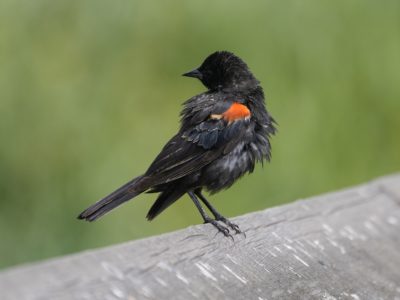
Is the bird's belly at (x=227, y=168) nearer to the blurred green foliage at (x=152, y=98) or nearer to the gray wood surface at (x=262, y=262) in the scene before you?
the blurred green foliage at (x=152, y=98)

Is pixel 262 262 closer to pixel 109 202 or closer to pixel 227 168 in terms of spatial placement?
pixel 109 202

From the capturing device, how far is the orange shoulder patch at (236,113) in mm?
3729

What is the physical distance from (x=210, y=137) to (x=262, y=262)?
1543 mm

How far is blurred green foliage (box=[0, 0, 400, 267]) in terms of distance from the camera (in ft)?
12.6

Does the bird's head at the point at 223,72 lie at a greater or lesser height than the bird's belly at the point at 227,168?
greater

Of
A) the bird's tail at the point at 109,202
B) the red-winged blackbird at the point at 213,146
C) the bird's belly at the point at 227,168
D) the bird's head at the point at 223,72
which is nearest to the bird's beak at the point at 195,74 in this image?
the bird's head at the point at 223,72

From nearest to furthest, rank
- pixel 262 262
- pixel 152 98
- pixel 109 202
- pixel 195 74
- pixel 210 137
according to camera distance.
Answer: pixel 262 262, pixel 109 202, pixel 210 137, pixel 195 74, pixel 152 98

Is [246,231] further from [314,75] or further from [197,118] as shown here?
[314,75]

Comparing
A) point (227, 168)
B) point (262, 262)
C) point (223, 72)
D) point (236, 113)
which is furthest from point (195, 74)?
point (262, 262)

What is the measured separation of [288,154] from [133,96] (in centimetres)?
89

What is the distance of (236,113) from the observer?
375cm

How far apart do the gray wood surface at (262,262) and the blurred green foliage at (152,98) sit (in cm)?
133

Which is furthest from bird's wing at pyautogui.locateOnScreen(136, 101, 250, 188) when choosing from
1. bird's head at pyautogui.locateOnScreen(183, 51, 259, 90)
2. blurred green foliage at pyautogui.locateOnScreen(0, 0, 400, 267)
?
blurred green foliage at pyautogui.locateOnScreen(0, 0, 400, 267)

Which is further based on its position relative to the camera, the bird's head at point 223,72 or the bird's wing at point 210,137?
the bird's head at point 223,72
